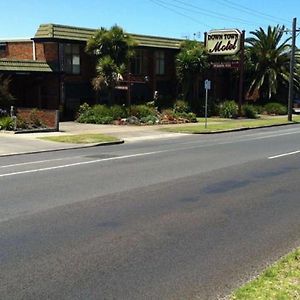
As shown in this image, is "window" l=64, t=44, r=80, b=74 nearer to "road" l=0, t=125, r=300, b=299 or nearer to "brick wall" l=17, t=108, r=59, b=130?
"brick wall" l=17, t=108, r=59, b=130

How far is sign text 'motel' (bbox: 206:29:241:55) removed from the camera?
41812mm

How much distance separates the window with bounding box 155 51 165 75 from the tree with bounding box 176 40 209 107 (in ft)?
4.68

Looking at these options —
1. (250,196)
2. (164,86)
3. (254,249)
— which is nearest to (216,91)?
(164,86)

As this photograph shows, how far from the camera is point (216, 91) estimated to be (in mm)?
50094

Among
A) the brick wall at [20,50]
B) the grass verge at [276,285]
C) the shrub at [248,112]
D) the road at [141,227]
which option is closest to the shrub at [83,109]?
the brick wall at [20,50]

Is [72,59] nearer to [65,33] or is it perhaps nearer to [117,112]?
[65,33]

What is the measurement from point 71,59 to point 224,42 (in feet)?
40.9

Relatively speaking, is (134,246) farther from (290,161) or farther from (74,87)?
(74,87)

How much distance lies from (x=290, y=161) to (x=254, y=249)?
9351 millimetres

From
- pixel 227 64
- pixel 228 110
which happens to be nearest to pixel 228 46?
pixel 227 64

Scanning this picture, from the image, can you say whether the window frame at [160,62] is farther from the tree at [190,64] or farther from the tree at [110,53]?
the tree at [110,53]

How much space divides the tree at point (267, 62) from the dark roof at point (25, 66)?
69.7ft

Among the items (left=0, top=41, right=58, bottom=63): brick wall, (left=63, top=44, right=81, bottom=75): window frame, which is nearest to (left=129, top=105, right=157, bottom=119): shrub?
(left=63, top=44, right=81, bottom=75): window frame

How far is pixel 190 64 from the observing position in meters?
41.7
